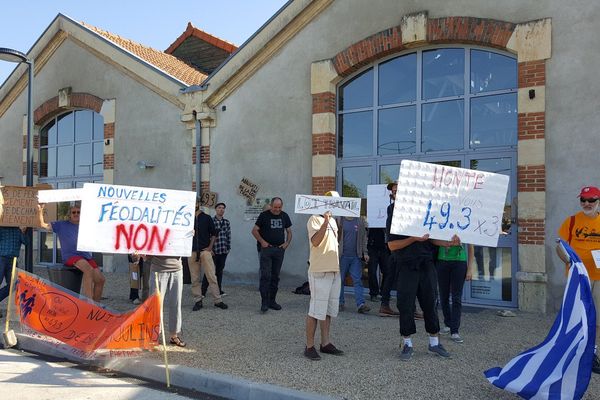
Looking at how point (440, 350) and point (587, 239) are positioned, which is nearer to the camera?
point (587, 239)

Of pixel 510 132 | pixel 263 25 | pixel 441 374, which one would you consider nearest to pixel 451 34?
pixel 510 132

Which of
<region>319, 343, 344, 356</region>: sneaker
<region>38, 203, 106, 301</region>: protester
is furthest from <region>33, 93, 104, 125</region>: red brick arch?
<region>319, 343, 344, 356</region>: sneaker

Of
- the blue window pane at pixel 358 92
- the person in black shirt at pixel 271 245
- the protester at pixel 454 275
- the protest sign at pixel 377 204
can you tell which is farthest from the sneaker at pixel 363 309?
the blue window pane at pixel 358 92

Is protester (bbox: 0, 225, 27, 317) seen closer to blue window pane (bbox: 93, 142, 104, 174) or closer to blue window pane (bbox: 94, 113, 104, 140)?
blue window pane (bbox: 93, 142, 104, 174)

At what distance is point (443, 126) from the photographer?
29.1ft

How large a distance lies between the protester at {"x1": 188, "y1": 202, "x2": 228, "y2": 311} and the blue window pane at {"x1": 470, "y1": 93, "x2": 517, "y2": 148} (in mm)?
4579

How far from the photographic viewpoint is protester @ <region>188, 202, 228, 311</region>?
8164 mm

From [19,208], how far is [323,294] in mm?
5007

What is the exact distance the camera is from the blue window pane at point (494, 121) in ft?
27.1

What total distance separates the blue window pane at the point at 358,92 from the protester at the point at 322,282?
4846 mm

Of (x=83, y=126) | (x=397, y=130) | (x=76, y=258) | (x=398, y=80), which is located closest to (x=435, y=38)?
(x=398, y=80)

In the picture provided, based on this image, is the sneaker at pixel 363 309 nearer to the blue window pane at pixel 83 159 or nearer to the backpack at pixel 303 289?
the backpack at pixel 303 289

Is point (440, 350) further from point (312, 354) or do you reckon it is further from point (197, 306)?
point (197, 306)

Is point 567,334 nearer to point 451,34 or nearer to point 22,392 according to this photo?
point 22,392
